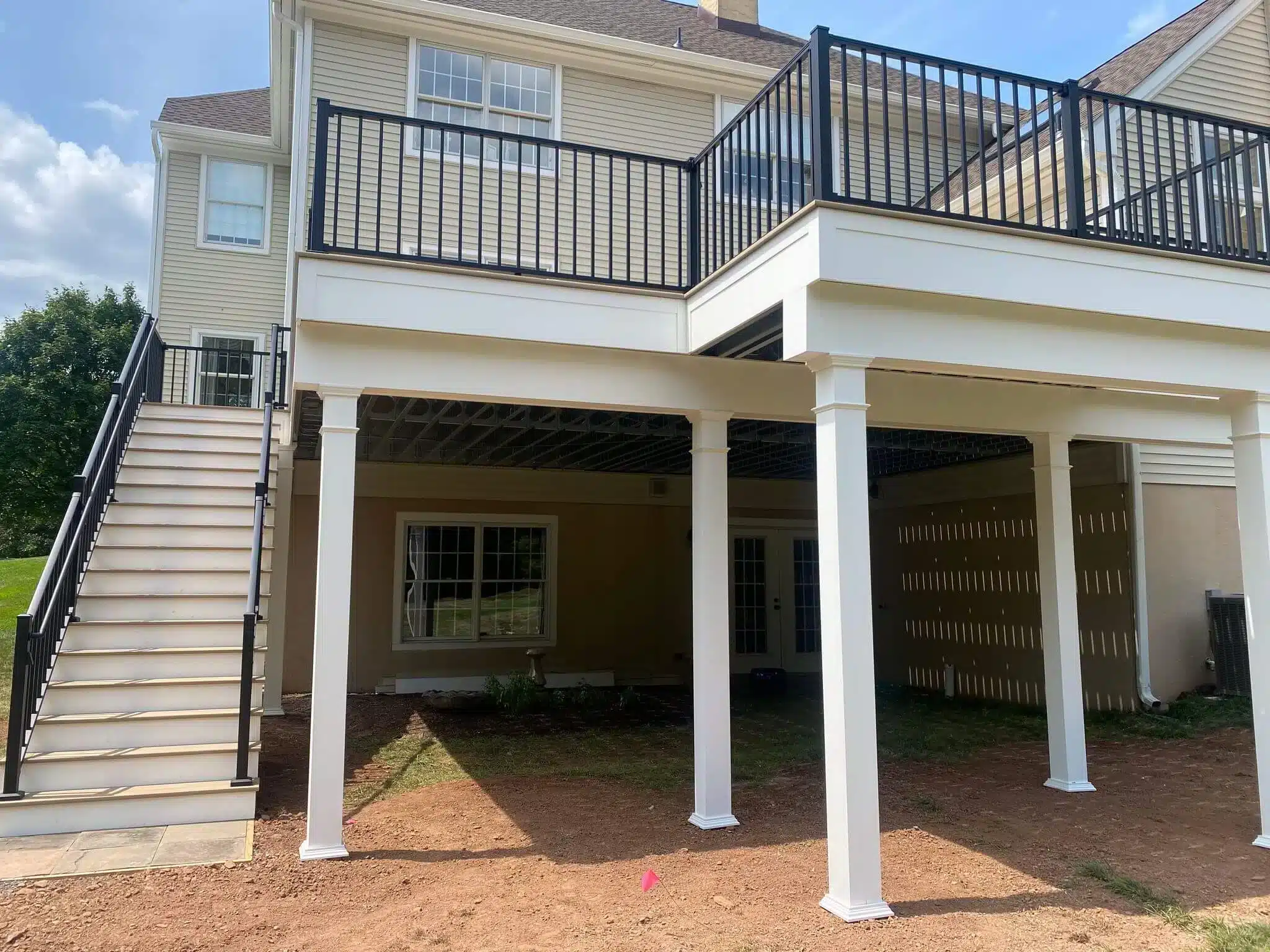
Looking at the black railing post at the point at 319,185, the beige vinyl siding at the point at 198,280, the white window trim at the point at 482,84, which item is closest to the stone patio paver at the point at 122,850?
the black railing post at the point at 319,185

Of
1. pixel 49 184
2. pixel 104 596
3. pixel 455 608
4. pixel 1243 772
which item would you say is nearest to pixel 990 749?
pixel 1243 772

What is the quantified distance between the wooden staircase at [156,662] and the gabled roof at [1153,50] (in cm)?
1051

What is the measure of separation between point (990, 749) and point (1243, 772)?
191cm

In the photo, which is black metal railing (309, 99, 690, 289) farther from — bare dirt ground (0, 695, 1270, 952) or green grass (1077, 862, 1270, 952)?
green grass (1077, 862, 1270, 952)

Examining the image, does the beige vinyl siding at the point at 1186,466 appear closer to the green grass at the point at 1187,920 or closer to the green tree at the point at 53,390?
the green grass at the point at 1187,920

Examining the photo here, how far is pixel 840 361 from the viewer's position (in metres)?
4.26

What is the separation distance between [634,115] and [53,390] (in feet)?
45.1

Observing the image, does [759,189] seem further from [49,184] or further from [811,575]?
[49,184]

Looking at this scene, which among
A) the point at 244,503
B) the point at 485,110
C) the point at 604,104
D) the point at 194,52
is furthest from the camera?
the point at 194,52

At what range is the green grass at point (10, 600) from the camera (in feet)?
33.9

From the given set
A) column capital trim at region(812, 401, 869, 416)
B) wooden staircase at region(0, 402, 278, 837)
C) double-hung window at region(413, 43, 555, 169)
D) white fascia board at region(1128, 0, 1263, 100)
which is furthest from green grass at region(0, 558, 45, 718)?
white fascia board at region(1128, 0, 1263, 100)

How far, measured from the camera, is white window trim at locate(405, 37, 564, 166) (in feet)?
30.6

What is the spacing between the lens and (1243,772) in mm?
7012

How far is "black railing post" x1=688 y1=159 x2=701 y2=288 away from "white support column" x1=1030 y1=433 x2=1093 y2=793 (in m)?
2.98
